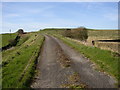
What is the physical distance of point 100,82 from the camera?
450 inches

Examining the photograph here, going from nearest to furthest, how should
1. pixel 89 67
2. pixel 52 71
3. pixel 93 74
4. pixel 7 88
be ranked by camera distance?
pixel 7 88 → pixel 93 74 → pixel 52 71 → pixel 89 67

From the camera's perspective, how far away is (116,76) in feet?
40.2

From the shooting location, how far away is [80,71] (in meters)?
14.0

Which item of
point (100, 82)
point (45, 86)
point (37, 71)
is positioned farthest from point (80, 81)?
point (37, 71)

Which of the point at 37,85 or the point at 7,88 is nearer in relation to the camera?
the point at 7,88

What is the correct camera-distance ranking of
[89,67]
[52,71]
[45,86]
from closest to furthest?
[45,86]
[52,71]
[89,67]

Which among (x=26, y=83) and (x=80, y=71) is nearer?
(x=26, y=83)

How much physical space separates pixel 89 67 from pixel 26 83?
6210 mm

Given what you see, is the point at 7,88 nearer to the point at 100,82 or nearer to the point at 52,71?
the point at 52,71

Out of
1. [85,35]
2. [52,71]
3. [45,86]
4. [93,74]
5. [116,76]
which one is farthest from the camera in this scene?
[85,35]

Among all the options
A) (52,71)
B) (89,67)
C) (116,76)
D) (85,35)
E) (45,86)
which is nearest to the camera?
(45,86)

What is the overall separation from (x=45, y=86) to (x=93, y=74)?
4.05 metres

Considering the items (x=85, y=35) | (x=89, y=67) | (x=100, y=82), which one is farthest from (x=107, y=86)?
(x=85, y=35)

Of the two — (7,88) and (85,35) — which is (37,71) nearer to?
(7,88)
